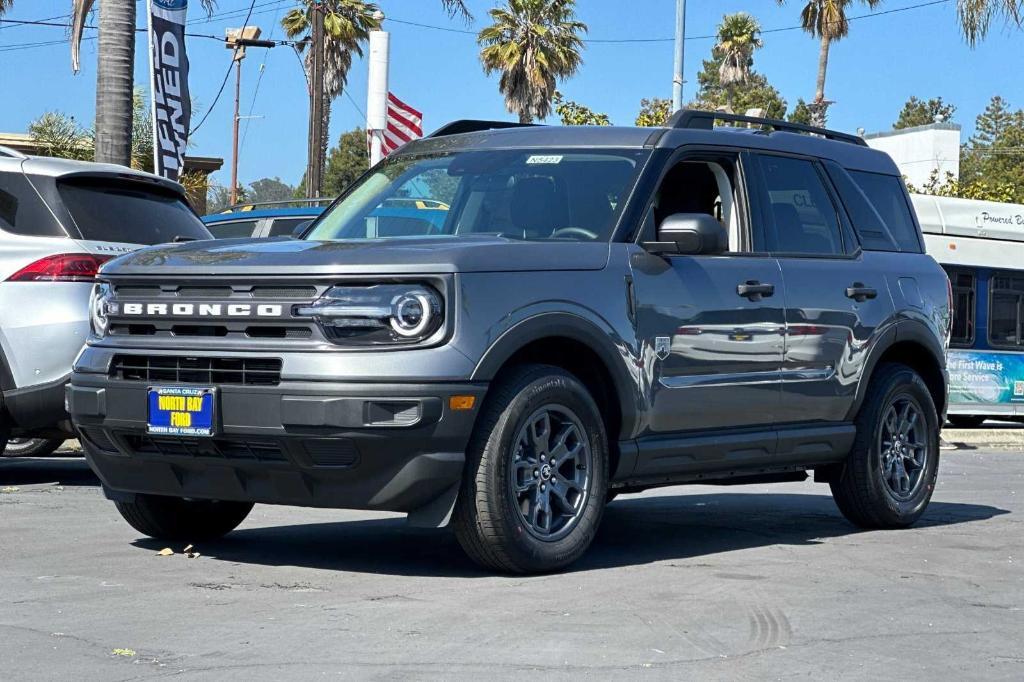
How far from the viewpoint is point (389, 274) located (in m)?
6.29

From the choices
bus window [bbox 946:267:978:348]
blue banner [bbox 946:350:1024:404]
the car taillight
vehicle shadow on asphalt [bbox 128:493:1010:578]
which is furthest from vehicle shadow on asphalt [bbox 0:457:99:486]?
bus window [bbox 946:267:978:348]

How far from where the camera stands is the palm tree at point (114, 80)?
53.3ft

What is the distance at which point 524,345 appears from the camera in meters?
6.61

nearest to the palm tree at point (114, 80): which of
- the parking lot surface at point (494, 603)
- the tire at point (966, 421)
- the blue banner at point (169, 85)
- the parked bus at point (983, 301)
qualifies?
the blue banner at point (169, 85)

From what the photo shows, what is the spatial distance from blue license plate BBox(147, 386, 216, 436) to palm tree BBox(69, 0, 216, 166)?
33.3ft

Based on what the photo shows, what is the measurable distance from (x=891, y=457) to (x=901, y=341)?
636 millimetres

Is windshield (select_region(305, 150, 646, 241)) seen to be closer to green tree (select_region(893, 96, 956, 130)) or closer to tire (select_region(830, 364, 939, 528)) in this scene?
tire (select_region(830, 364, 939, 528))

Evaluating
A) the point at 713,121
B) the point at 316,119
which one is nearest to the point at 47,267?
the point at 713,121

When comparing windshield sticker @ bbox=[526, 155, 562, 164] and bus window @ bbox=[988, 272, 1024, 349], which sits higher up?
windshield sticker @ bbox=[526, 155, 562, 164]

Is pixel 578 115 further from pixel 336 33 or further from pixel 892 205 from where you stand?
pixel 892 205

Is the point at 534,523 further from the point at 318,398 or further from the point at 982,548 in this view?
the point at 982,548

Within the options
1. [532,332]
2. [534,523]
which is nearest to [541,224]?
[532,332]

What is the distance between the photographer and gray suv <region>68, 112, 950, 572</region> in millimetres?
6297

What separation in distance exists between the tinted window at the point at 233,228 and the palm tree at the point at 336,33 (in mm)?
31975
